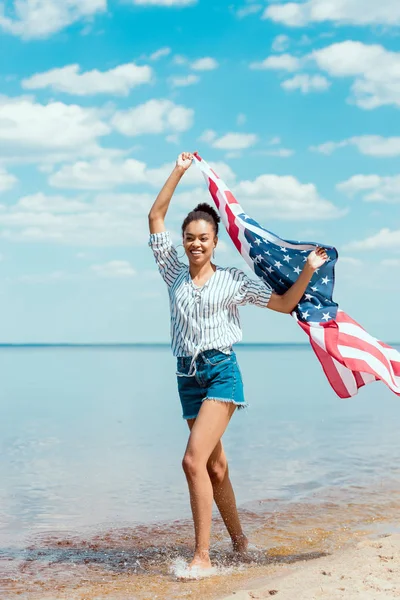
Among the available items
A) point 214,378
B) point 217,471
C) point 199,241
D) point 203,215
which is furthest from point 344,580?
point 203,215

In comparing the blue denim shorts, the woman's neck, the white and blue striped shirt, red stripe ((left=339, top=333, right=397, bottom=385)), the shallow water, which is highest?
the woman's neck

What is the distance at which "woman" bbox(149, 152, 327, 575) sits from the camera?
5234 millimetres

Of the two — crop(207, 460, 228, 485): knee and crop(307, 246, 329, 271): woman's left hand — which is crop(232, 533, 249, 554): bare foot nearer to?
crop(207, 460, 228, 485): knee

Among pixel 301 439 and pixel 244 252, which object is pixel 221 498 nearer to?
pixel 244 252

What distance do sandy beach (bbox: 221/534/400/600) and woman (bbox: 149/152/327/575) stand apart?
0.81 meters

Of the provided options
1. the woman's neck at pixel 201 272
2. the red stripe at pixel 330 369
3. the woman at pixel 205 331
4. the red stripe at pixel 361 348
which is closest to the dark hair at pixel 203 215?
the woman at pixel 205 331

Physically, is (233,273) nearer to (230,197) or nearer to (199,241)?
(199,241)

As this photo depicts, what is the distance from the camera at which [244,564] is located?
5684 mm

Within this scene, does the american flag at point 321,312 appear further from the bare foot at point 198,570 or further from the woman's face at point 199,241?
the bare foot at point 198,570

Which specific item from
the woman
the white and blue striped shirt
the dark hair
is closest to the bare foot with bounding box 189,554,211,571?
the woman

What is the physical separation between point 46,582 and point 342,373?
2.73 meters

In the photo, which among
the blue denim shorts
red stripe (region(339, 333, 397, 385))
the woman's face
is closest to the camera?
the blue denim shorts

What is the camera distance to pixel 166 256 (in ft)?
18.6

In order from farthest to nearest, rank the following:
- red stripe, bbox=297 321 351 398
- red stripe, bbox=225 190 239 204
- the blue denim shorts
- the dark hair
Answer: red stripe, bbox=225 190 239 204 < red stripe, bbox=297 321 351 398 < the dark hair < the blue denim shorts
